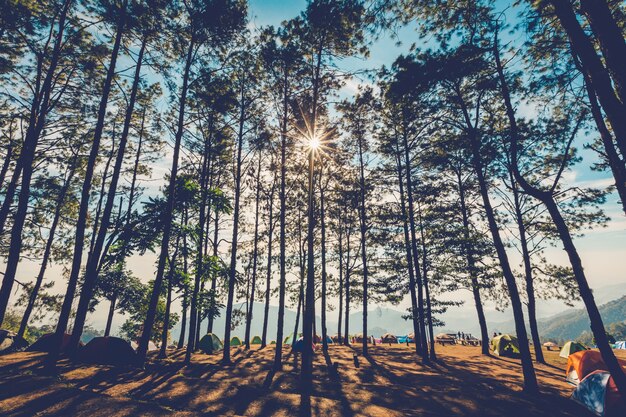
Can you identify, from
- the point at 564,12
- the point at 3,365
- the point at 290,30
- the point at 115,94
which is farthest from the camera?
the point at 115,94

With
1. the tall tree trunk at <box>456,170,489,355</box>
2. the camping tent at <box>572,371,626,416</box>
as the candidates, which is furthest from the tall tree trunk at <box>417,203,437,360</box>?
the camping tent at <box>572,371,626,416</box>

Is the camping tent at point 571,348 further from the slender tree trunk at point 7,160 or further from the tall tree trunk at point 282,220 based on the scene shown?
the slender tree trunk at point 7,160

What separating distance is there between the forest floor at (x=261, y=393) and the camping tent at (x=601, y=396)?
37cm

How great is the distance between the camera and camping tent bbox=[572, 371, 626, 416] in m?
8.01

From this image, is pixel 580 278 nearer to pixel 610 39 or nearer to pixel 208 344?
pixel 610 39

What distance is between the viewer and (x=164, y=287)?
18.0m

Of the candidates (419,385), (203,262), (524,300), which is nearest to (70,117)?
(203,262)

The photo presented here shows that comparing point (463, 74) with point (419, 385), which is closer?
point (463, 74)

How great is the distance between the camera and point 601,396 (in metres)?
8.30

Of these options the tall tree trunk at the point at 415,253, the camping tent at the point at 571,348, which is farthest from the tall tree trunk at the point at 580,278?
the camping tent at the point at 571,348

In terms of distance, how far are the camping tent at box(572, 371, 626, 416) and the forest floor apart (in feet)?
1.23

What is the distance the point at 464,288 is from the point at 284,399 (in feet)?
48.2

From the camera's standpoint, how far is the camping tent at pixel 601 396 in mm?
8011

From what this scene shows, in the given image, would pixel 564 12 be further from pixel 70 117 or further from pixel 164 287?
pixel 164 287
